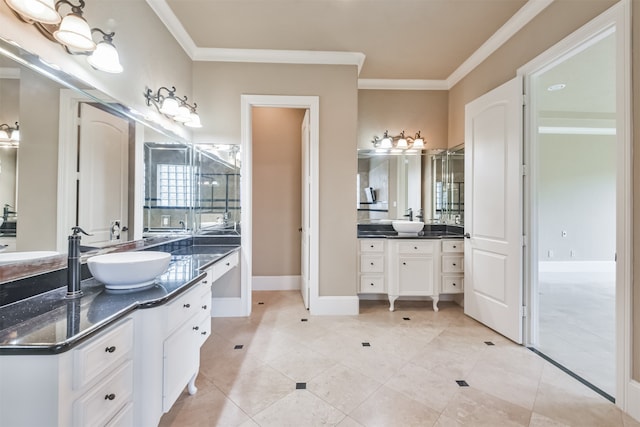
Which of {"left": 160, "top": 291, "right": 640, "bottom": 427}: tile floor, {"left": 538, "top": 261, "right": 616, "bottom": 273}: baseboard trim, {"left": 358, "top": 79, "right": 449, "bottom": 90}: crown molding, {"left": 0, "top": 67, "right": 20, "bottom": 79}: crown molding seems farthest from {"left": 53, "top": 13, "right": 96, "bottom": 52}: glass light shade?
{"left": 538, "top": 261, "right": 616, "bottom": 273}: baseboard trim

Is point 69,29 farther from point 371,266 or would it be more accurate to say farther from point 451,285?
point 451,285

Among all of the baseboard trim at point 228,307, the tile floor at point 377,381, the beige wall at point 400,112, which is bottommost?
the tile floor at point 377,381

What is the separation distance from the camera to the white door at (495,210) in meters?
2.38

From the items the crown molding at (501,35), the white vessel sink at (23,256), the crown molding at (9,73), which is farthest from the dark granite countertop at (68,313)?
the crown molding at (501,35)

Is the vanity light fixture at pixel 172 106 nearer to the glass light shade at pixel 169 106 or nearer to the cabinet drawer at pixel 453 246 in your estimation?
the glass light shade at pixel 169 106

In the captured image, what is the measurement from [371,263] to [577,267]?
186 inches

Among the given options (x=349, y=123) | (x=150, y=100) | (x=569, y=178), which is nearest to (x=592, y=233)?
(x=569, y=178)

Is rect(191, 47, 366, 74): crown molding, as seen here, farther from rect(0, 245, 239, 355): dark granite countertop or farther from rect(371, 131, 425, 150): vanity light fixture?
rect(0, 245, 239, 355): dark granite countertop

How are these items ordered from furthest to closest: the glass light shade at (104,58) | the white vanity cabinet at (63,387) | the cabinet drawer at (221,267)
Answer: the cabinet drawer at (221,267)
the glass light shade at (104,58)
the white vanity cabinet at (63,387)

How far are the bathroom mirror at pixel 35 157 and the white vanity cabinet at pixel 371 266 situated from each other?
2488mm

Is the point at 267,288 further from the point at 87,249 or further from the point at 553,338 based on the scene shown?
the point at 553,338

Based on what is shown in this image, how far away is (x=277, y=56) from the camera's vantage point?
2920 mm

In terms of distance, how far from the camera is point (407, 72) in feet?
10.9

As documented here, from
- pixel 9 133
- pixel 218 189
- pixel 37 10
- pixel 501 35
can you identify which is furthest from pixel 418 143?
pixel 9 133
